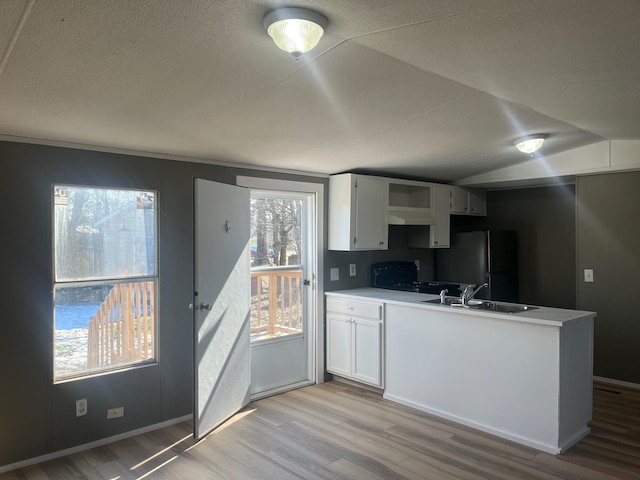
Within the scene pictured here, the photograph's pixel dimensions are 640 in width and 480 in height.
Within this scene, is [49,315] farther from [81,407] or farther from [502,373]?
[502,373]

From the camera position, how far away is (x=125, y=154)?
333cm

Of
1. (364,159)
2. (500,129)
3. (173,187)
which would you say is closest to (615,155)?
(500,129)

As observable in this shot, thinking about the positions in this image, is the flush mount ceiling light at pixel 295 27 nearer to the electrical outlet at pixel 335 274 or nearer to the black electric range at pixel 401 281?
the electrical outlet at pixel 335 274

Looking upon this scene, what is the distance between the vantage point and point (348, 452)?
308cm

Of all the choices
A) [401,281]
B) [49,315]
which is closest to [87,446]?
[49,315]

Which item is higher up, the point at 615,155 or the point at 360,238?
the point at 615,155

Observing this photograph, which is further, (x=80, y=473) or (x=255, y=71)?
(x=80, y=473)

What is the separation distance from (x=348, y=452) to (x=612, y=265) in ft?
9.90

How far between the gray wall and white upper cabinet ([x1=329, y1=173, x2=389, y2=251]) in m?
1.50

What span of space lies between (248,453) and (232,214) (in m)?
1.68

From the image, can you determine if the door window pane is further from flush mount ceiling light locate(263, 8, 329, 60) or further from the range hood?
flush mount ceiling light locate(263, 8, 329, 60)

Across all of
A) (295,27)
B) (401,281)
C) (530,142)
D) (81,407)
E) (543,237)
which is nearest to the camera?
(295,27)

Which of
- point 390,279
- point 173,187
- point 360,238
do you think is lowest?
point 390,279

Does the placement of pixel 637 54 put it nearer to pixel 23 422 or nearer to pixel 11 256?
pixel 11 256
